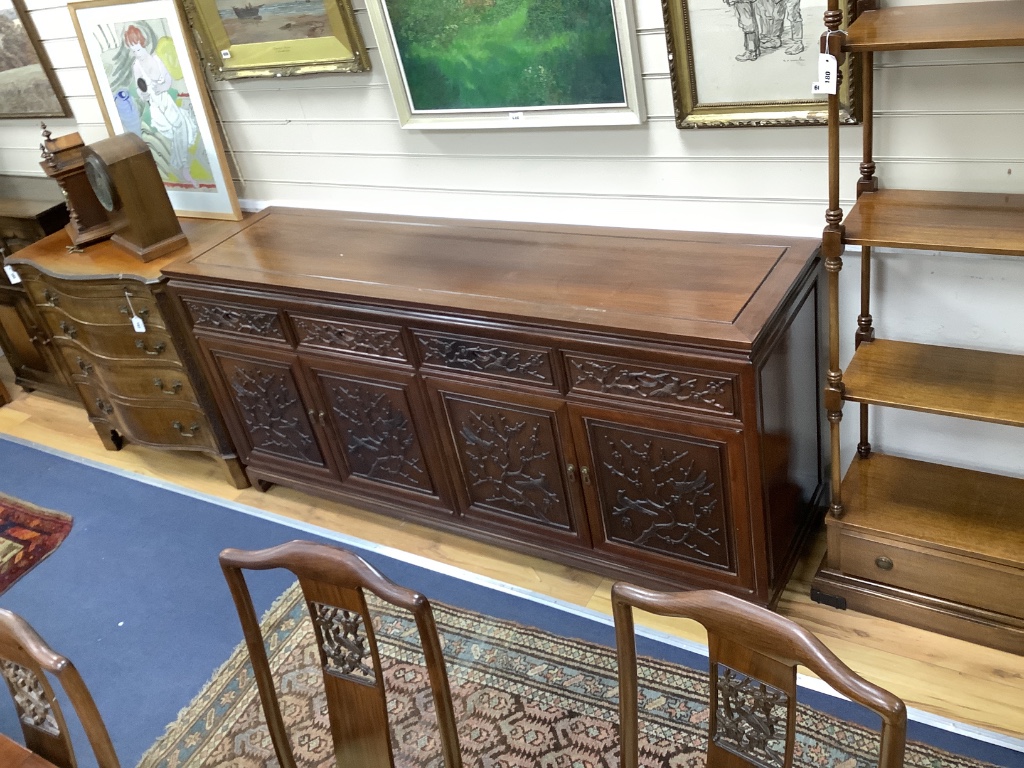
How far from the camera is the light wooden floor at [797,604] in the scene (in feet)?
6.28

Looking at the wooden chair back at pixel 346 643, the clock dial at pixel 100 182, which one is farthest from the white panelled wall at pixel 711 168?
the wooden chair back at pixel 346 643

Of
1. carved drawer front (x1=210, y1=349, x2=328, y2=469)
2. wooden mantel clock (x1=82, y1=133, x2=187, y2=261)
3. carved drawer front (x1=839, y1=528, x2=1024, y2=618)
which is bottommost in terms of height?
carved drawer front (x1=839, y1=528, x2=1024, y2=618)

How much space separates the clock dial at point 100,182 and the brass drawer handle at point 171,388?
584 millimetres

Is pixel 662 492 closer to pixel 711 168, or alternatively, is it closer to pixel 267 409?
pixel 711 168

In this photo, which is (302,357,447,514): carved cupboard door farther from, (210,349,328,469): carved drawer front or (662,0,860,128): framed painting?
(662,0,860,128): framed painting

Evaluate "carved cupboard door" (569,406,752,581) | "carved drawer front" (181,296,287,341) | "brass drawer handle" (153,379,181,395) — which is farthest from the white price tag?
"brass drawer handle" (153,379,181,395)

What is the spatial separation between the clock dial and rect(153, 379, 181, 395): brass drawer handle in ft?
1.91

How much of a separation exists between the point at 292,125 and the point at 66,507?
1.63m

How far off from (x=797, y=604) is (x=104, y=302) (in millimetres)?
2306

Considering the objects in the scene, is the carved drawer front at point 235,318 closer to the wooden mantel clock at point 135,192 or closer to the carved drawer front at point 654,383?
the wooden mantel clock at point 135,192

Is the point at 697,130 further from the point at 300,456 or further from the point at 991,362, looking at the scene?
the point at 300,456

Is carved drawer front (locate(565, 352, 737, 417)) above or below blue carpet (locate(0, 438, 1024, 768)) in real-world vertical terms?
above

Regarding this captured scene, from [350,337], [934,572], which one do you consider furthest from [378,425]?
[934,572]

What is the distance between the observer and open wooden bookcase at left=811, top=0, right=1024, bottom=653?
1.65 m
